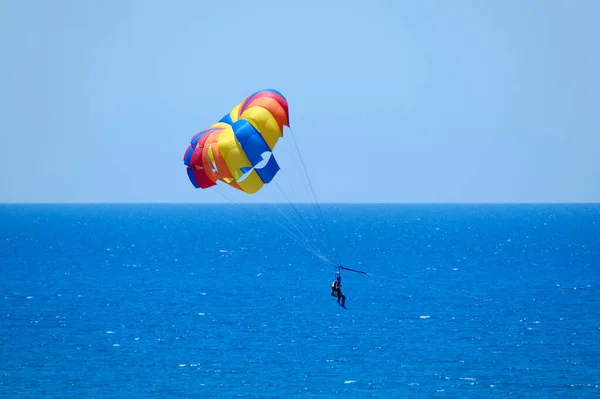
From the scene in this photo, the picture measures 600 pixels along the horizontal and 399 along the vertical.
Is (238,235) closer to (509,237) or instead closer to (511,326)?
(509,237)

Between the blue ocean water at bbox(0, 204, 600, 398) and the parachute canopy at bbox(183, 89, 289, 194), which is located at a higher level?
the parachute canopy at bbox(183, 89, 289, 194)

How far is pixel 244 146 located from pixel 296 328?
2800cm

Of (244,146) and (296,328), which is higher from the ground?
(244,146)

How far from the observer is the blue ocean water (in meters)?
48.1

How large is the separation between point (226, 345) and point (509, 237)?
121 meters

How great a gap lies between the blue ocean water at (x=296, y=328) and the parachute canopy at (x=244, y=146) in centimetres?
499

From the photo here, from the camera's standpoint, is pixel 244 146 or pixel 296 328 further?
pixel 296 328

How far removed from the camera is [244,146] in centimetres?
3688

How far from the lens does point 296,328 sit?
62.3 meters

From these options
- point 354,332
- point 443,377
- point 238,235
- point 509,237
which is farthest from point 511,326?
point 238,235

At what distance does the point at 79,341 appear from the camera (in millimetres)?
58031

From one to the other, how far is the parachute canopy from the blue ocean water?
16.4 feet

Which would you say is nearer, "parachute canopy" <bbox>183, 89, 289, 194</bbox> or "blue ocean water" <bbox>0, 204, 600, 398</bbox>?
"parachute canopy" <bbox>183, 89, 289, 194</bbox>

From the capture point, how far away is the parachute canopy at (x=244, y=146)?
36.9 metres
